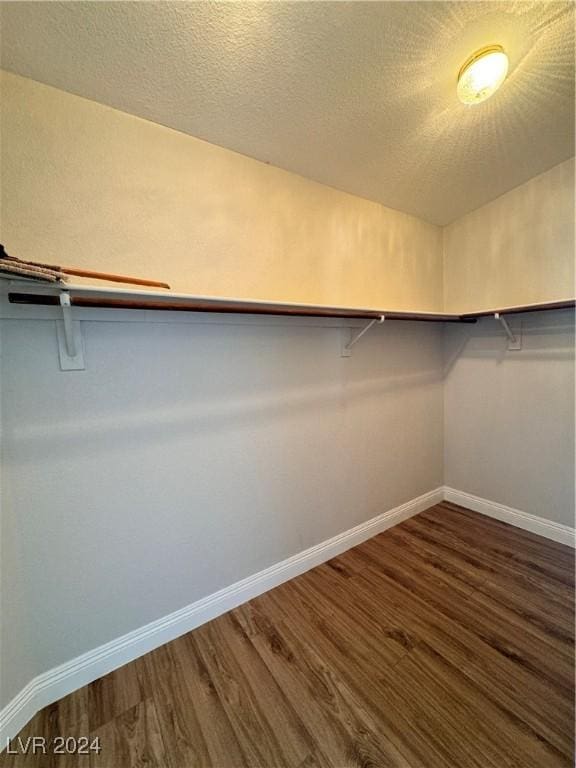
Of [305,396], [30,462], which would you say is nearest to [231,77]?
[305,396]

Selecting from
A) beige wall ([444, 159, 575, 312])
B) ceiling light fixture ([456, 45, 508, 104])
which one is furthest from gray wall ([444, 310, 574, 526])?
ceiling light fixture ([456, 45, 508, 104])

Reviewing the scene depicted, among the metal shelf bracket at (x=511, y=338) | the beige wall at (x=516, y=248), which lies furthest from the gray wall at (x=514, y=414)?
the beige wall at (x=516, y=248)

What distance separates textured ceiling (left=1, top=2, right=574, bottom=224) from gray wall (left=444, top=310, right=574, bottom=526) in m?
1.13

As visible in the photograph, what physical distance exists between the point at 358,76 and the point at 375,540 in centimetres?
246

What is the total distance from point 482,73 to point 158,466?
204 centimetres

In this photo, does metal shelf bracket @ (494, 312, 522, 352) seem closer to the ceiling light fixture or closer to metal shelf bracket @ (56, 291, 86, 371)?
the ceiling light fixture

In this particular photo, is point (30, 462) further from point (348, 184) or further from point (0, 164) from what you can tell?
point (348, 184)

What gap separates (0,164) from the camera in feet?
3.20

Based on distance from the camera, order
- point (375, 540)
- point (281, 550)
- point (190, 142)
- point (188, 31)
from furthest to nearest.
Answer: point (375, 540)
point (281, 550)
point (190, 142)
point (188, 31)

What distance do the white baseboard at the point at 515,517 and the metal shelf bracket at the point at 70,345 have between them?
9.03 feet

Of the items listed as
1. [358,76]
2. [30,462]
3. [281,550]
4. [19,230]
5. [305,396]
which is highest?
[358,76]

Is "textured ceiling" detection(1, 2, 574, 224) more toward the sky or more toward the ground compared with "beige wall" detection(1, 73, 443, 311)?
more toward the sky

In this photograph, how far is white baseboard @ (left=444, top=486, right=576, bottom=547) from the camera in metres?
1.95

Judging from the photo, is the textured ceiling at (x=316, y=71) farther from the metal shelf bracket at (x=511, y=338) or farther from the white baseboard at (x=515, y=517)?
the white baseboard at (x=515, y=517)
